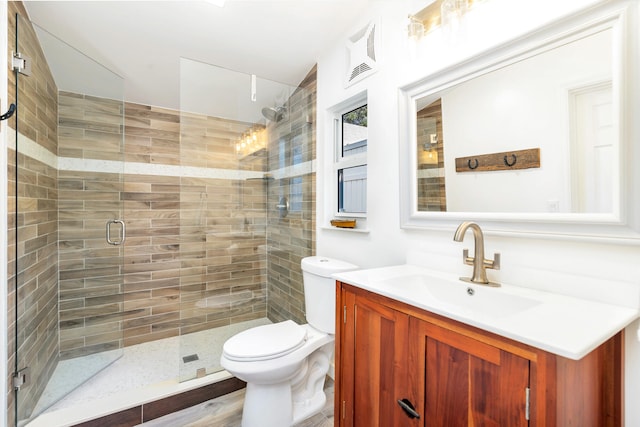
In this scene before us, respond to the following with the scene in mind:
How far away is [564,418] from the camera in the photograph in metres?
0.66

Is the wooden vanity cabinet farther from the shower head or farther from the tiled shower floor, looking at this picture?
the shower head

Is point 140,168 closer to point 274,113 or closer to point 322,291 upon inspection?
point 274,113

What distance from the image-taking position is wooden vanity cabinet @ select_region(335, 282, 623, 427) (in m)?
0.66

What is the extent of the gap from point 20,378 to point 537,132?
2.61 m

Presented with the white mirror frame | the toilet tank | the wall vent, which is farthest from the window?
the white mirror frame

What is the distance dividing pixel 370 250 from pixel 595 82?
1.18 m

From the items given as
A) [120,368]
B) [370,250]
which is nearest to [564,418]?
[370,250]

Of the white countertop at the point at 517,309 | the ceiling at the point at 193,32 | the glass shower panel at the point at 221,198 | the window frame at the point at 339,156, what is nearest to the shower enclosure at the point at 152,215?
the glass shower panel at the point at 221,198

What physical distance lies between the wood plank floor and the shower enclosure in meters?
0.20

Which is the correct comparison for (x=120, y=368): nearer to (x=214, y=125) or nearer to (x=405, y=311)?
(x=214, y=125)

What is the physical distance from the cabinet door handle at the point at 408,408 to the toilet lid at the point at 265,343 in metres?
0.69

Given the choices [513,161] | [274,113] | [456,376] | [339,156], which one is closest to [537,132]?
[513,161]

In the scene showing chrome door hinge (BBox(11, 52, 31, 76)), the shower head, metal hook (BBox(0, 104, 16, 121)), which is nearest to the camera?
metal hook (BBox(0, 104, 16, 121))

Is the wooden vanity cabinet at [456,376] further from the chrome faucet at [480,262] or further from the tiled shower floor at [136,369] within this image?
the tiled shower floor at [136,369]
